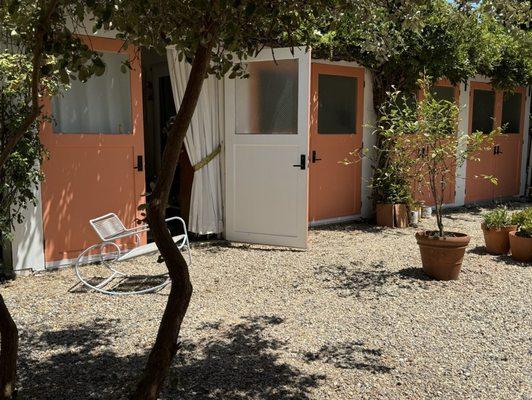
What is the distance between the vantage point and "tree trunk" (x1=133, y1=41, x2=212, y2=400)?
7.26 feet

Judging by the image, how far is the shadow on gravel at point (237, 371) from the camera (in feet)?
9.16

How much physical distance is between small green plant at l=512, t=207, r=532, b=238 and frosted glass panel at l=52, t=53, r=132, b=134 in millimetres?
4269

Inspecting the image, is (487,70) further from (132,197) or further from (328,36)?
(132,197)

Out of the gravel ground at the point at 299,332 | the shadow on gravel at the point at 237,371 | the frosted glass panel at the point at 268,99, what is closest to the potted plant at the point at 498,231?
the gravel ground at the point at 299,332

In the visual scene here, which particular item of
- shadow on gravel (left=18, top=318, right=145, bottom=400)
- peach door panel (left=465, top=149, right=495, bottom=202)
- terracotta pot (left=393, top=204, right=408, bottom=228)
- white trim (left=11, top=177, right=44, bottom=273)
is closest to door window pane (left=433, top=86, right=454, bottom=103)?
peach door panel (left=465, top=149, right=495, bottom=202)

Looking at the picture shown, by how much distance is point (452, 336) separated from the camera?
11.7 ft

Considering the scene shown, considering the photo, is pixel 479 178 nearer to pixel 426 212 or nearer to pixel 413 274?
pixel 426 212

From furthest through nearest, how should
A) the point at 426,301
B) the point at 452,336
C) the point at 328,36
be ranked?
1. the point at 328,36
2. the point at 426,301
3. the point at 452,336

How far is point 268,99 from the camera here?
A: 615 cm

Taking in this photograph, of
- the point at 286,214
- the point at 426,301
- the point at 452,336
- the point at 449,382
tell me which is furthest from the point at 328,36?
the point at 449,382

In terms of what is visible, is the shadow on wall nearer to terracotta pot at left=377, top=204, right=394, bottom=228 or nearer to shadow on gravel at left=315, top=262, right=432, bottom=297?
shadow on gravel at left=315, top=262, right=432, bottom=297

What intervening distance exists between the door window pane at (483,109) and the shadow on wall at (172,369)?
7.23 metres

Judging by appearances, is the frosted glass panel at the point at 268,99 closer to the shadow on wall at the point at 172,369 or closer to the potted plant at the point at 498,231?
the potted plant at the point at 498,231

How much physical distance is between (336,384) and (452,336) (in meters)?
1.10
